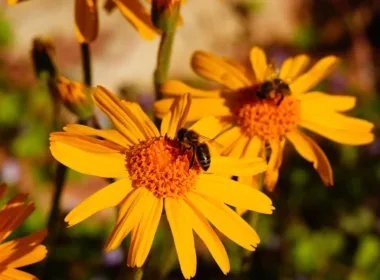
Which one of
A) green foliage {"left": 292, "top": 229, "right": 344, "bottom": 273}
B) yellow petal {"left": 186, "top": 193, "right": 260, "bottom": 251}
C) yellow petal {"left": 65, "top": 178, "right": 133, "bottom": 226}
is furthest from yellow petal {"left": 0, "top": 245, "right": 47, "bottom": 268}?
green foliage {"left": 292, "top": 229, "right": 344, "bottom": 273}

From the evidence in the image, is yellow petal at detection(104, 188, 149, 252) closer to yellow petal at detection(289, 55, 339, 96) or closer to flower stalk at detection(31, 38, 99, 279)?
flower stalk at detection(31, 38, 99, 279)

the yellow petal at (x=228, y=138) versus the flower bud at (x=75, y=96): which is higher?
the flower bud at (x=75, y=96)

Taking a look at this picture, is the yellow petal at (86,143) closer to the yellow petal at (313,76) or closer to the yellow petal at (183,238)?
the yellow petal at (183,238)

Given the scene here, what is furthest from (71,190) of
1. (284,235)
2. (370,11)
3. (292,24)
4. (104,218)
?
(370,11)

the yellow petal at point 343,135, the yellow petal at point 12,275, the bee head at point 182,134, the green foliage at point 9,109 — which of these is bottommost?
the green foliage at point 9,109

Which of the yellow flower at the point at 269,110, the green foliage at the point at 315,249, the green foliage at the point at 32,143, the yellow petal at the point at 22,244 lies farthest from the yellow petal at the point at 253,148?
the green foliage at the point at 32,143

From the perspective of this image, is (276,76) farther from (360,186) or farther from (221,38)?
(221,38)
